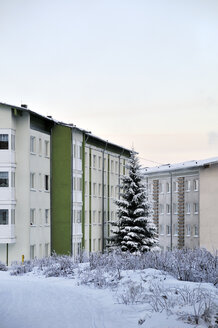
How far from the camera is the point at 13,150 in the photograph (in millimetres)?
50719

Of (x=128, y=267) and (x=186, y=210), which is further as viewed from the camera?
(x=186, y=210)

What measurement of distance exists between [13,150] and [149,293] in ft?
122

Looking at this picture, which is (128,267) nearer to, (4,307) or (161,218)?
(4,307)

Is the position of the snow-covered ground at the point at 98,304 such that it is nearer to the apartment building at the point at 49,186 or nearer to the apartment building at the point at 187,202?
the apartment building at the point at 49,186

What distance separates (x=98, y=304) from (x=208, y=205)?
5949 cm

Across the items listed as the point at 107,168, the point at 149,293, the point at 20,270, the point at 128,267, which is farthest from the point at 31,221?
the point at 149,293

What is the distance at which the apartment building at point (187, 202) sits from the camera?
237ft

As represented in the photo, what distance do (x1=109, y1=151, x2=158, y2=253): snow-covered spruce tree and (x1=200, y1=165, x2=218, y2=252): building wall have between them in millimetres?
14456

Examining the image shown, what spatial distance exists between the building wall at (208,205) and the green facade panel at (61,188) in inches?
767

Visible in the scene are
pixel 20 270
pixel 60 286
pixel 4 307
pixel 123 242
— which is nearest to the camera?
pixel 4 307

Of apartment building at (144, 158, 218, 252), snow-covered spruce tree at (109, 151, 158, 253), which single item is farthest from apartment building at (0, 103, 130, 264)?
apartment building at (144, 158, 218, 252)

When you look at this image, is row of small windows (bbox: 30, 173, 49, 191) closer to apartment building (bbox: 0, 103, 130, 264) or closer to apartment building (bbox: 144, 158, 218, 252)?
apartment building (bbox: 0, 103, 130, 264)

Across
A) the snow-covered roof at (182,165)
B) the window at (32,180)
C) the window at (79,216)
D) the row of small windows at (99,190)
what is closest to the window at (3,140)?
the window at (32,180)

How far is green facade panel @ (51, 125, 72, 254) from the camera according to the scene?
186 feet
